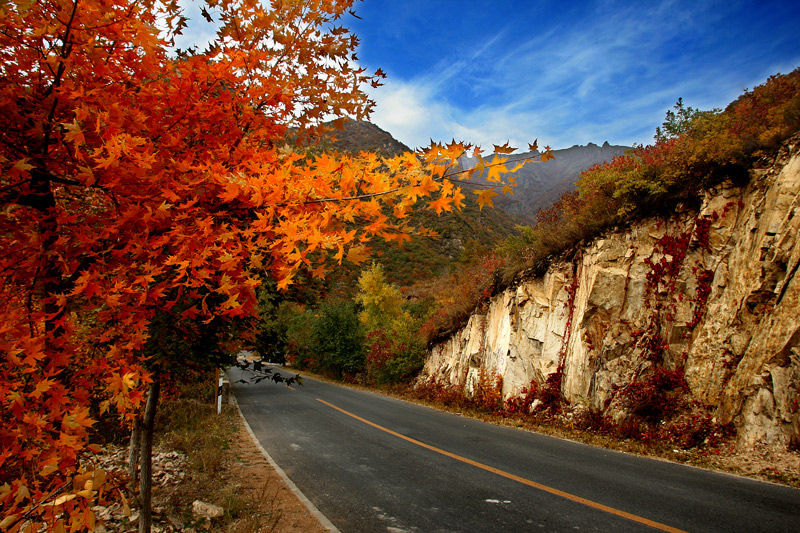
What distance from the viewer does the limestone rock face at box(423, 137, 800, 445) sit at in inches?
279

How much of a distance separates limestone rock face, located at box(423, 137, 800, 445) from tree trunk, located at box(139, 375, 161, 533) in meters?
8.81

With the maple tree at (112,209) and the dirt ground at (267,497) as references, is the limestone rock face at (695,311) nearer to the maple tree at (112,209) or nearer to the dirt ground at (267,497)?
the dirt ground at (267,497)

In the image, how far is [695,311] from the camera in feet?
29.2

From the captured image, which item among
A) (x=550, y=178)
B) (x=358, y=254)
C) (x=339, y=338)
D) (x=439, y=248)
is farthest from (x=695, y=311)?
(x=550, y=178)

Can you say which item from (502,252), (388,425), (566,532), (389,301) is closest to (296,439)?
(388,425)

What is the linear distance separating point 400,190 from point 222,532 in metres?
4.34

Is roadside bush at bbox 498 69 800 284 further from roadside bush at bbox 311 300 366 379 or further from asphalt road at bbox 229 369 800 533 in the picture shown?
roadside bush at bbox 311 300 366 379

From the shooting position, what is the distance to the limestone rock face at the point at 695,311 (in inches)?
279

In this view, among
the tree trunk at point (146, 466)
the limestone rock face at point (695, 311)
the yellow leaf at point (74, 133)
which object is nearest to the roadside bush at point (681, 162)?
the limestone rock face at point (695, 311)

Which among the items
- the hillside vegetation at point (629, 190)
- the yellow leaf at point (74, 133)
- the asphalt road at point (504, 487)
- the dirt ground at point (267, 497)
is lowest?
the dirt ground at point (267, 497)

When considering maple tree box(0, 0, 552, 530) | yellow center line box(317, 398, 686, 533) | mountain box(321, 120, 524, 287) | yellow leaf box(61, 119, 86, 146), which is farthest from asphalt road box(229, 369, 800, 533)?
mountain box(321, 120, 524, 287)

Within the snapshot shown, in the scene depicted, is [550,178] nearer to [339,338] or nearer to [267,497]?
[339,338]

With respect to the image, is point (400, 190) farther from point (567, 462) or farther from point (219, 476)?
point (567, 462)

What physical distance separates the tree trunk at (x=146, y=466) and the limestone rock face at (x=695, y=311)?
881 centimetres
